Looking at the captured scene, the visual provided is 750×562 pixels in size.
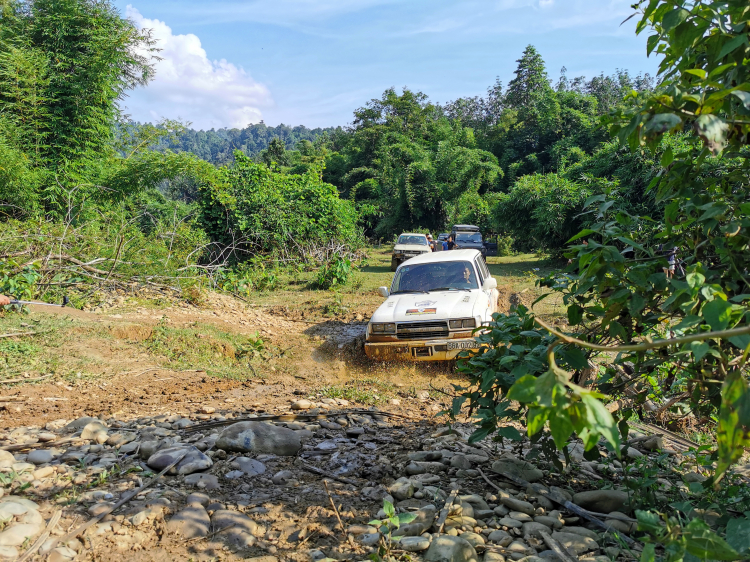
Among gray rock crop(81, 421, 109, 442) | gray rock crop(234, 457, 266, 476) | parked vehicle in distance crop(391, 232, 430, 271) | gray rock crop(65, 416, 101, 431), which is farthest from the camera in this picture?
parked vehicle in distance crop(391, 232, 430, 271)

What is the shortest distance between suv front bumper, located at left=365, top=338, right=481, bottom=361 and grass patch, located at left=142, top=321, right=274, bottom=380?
1798 mm

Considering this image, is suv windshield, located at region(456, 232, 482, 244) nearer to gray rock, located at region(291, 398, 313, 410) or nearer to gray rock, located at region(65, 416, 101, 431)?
gray rock, located at region(291, 398, 313, 410)

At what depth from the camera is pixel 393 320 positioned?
7.30 meters

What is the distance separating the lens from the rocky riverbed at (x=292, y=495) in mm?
2695


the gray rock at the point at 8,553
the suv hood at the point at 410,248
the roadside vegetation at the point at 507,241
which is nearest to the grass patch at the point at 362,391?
the roadside vegetation at the point at 507,241

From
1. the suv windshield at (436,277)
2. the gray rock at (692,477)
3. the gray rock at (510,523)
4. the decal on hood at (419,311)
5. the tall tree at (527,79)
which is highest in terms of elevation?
the tall tree at (527,79)

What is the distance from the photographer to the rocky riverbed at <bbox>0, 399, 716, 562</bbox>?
270 centimetres

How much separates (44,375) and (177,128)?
14514 millimetres

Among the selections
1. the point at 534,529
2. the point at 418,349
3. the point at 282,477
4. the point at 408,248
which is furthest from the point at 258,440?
the point at 408,248

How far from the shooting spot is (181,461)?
3719 mm

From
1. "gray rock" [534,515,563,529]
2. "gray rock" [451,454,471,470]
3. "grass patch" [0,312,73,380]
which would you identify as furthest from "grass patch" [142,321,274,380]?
"gray rock" [534,515,563,529]

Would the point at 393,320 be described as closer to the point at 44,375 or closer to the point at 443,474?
the point at 443,474

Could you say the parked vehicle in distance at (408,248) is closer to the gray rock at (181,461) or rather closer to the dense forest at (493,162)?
the dense forest at (493,162)

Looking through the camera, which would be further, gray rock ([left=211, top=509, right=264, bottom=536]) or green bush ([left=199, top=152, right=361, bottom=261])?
green bush ([left=199, top=152, right=361, bottom=261])
